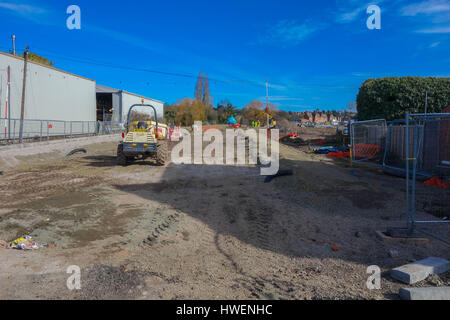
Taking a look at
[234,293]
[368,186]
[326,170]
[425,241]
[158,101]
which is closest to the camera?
[234,293]

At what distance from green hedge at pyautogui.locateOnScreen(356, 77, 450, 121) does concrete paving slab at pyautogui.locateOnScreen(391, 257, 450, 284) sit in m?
21.4

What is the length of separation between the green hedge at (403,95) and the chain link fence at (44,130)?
21711 millimetres

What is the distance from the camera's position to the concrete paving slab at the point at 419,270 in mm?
3855

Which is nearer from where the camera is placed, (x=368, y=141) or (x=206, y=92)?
(x=368, y=141)

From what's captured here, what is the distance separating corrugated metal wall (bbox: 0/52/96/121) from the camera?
18656 mm

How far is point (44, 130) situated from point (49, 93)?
4.20 metres

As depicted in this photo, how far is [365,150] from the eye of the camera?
45.7 ft

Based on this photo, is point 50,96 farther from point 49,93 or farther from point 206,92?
point 206,92

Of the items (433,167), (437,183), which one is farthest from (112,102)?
(437,183)

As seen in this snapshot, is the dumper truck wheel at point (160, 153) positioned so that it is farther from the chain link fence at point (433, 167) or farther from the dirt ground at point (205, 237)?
the chain link fence at point (433, 167)

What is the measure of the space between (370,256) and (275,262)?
4.64 ft
